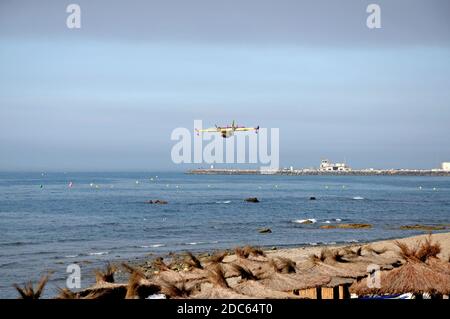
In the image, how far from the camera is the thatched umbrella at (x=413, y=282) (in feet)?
40.5

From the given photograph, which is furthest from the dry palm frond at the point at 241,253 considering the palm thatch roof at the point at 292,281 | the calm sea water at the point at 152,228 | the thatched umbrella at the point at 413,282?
the calm sea water at the point at 152,228

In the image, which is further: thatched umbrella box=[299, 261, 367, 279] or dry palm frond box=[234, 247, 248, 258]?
dry palm frond box=[234, 247, 248, 258]

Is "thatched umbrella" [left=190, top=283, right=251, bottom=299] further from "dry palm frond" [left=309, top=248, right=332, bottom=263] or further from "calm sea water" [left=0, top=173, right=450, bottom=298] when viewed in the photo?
"calm sea water" [left=0, top=173, right=450, bottom=298]

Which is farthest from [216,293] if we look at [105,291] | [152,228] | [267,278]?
[152,228]

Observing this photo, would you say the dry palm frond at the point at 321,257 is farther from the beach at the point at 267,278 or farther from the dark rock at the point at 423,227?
the dark rock at the point at 423,227

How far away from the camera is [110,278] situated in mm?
11922

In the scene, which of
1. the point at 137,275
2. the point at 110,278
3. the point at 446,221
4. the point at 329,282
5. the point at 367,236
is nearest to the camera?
the point at 137,275

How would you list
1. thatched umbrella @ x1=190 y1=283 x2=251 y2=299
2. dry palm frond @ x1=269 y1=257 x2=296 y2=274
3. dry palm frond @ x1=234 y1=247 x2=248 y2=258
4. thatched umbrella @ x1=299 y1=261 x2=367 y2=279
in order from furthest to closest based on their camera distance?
dry palm frond @ x1=234 y1=247 x2=248 y2=258
thatched umbrella @ x1=299 y1=261 x2=367 y2=279
dry palm frond @ x1=269 y1=257 x2=296 y2=274
thatched umbrella @ x1=190 y1=283 x2=251 y2=299

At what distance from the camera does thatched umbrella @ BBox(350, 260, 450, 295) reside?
40.5ft

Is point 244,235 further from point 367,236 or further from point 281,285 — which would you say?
point 281,285

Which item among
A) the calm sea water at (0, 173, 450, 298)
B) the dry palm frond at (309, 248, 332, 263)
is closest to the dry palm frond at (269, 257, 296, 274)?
the dry palm frond at (309, 248, 332, 263)
